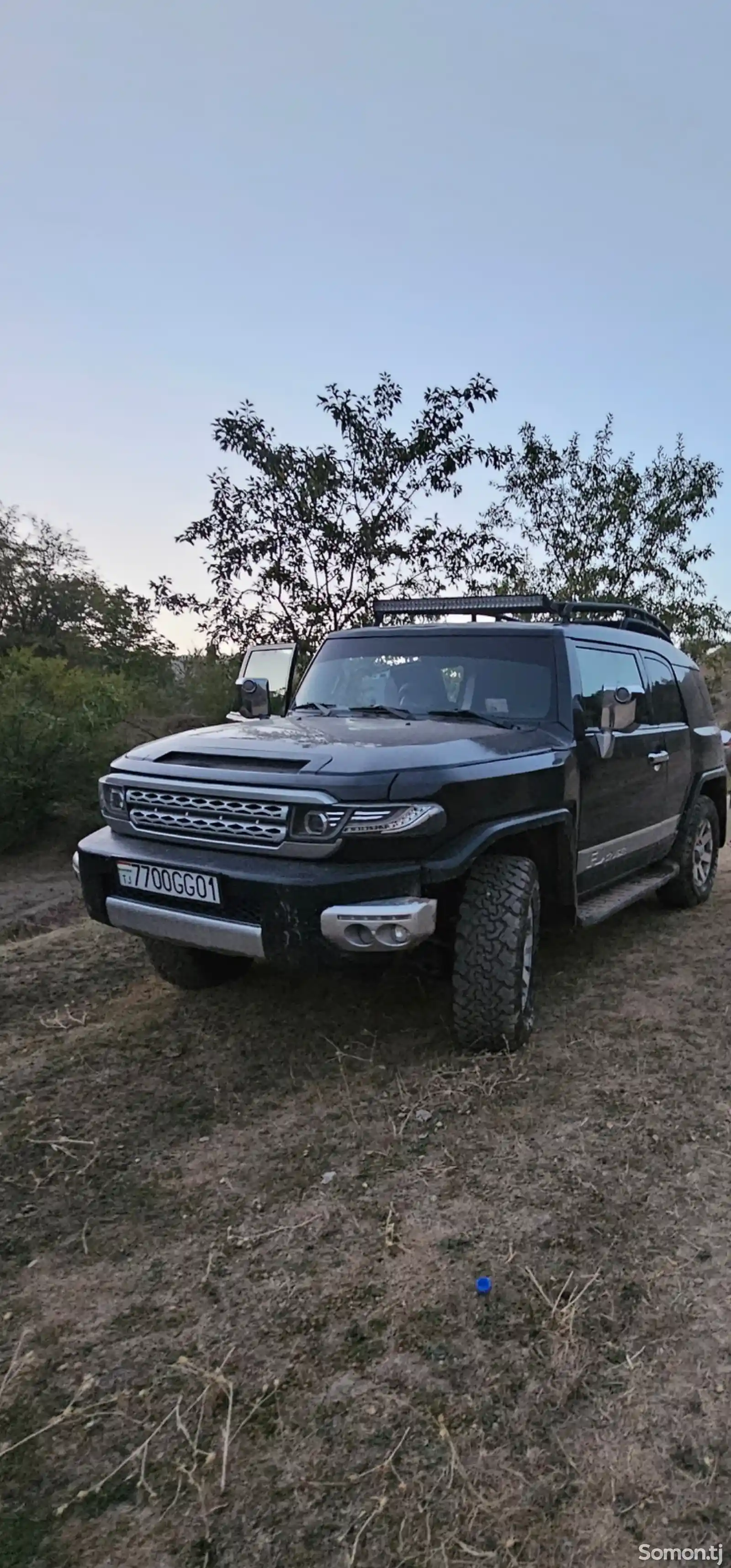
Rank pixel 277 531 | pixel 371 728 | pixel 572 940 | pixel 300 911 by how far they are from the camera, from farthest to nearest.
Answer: pixel 277 531
pixel 572 940
pixel 371 728
pixel 300 911

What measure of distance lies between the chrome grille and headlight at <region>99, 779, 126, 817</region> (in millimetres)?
46

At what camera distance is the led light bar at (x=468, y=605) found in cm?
438

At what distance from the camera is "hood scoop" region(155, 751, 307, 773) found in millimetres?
3096

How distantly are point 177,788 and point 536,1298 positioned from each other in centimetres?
203

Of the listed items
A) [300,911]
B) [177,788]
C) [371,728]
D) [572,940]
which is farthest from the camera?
[572,940]

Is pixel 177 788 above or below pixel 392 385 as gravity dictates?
below

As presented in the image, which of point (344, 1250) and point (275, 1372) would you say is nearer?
point (275, 1372)

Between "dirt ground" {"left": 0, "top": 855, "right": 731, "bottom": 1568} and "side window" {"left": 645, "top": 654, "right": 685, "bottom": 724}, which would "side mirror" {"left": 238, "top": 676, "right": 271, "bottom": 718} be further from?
"side window" {"left": 645, "top": 654, "right": 685, "bottom": 724}

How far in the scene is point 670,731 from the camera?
17.0 ft

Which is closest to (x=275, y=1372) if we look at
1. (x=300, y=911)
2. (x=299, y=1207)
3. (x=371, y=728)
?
(x=299, y=1207)

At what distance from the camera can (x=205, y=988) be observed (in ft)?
13.4

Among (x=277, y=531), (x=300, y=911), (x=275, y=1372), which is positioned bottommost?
(x=275, y=1372)

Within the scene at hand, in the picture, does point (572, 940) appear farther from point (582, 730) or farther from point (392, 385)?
point (392, 385)

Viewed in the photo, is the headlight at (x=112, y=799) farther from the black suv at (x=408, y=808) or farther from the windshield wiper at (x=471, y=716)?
the windshield wiper at (x=471, y=716)
